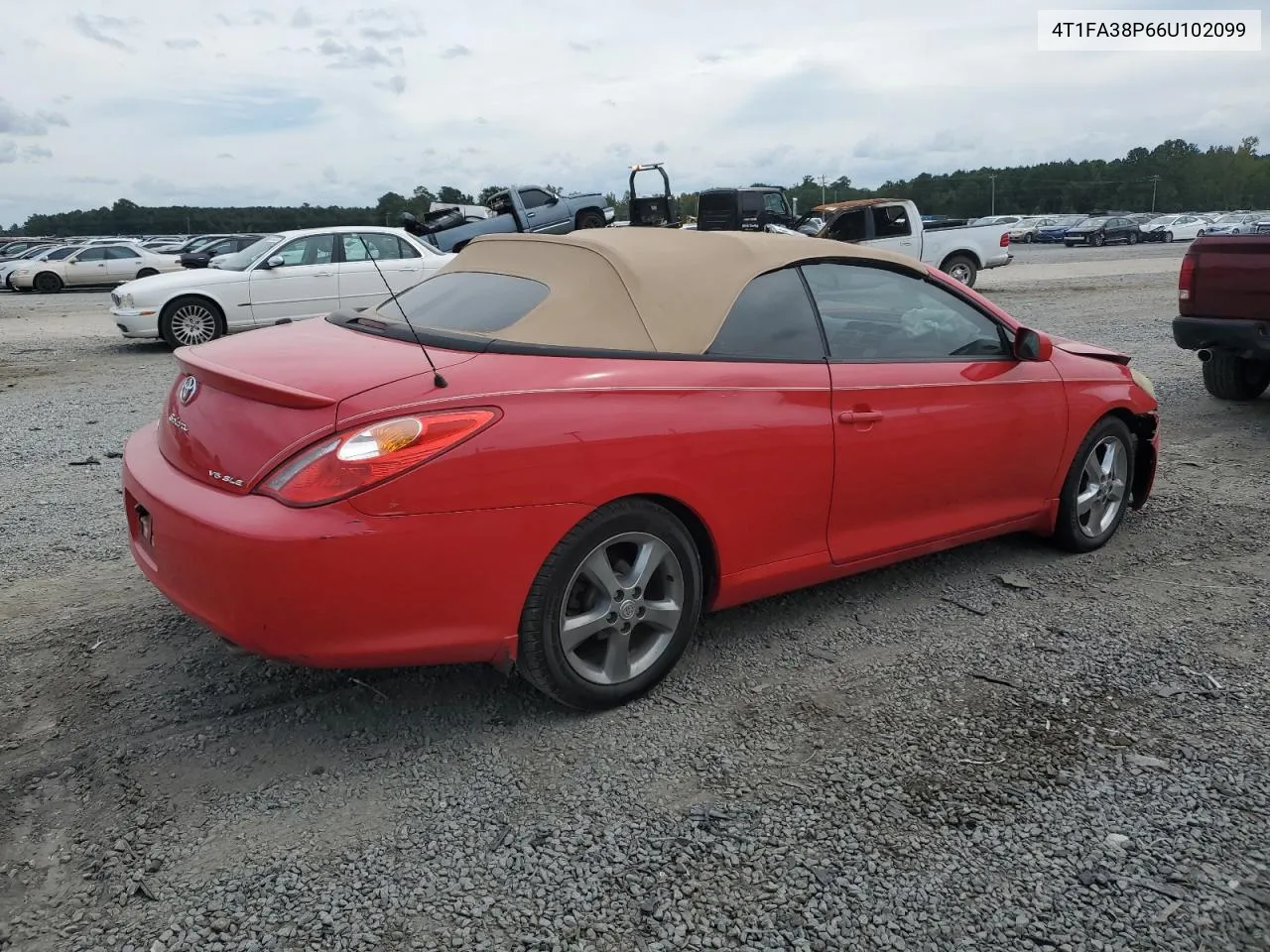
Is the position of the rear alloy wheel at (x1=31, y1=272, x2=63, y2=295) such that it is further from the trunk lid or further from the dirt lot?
the trunk lid

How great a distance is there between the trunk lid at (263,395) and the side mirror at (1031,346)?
2515mm

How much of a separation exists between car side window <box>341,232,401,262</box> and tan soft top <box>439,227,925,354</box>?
984 cm

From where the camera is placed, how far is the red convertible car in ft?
9.02

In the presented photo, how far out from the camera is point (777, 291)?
Answer: 3.73m

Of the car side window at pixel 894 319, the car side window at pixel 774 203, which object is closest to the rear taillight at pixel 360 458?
the car side window at pixel 894 319

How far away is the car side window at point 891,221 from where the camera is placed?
57.2ft

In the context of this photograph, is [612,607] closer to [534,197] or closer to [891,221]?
[891,221]

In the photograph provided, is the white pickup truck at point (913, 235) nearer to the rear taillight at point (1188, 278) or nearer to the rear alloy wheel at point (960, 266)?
the rear alloy wheel at point (960, 266)

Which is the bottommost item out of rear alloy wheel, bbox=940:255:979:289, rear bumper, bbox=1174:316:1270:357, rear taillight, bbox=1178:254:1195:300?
rear bumper, bbox=1174:316:1270:357

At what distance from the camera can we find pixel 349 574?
2.69 metres

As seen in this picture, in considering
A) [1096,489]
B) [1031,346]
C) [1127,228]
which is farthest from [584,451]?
[1127,228]

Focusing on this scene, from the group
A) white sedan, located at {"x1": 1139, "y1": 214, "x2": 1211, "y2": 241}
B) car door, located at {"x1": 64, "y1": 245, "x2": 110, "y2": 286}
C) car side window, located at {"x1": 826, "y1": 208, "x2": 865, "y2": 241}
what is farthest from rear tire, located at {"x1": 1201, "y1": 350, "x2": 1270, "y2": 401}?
white sedan, located at {"x1": 1139, "y1": 214, "x2": 1211, "y2": 241}

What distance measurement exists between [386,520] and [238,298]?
11000mm

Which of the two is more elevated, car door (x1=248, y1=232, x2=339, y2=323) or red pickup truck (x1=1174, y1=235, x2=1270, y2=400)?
car door (x1=248, y1=232, x2=339, y2=323)
